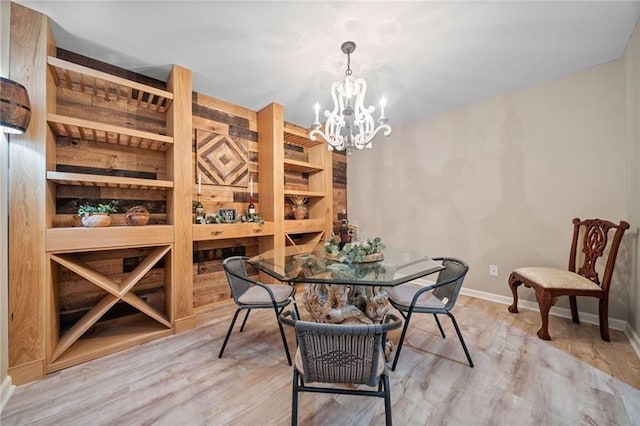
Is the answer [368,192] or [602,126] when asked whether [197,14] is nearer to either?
[368,192]

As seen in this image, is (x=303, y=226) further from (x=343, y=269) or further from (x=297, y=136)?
(x=343, y=269)

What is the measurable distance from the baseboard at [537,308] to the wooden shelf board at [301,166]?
261cm

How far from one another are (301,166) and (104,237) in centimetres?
234

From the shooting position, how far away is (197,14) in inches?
67.8

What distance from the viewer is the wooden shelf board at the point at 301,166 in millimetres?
3372

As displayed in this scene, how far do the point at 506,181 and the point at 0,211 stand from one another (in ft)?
14.3

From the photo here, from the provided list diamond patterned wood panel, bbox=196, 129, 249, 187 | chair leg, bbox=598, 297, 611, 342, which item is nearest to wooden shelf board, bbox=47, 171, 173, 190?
diamond patterned wood panel, bbox=196, 129, 249, 187

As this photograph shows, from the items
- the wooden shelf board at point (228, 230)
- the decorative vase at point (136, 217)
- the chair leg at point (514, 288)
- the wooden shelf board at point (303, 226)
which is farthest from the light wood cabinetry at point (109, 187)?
the chair leg at point (514, 288)

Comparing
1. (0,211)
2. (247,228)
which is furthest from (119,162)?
(247,228)

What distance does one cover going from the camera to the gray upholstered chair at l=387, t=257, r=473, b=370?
1644 millimetres

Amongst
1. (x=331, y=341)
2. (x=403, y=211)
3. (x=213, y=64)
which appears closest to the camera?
(x=331, y=341)

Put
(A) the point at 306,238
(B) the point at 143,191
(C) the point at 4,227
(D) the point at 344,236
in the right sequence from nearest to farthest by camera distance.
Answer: (C) the point at 4,227 → (D) the point at 344,236 → (B) the point at 143,191 → (A) the point at 306,238

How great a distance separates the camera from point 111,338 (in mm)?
2041

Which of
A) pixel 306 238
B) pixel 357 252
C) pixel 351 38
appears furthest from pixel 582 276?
pixel 306 238
